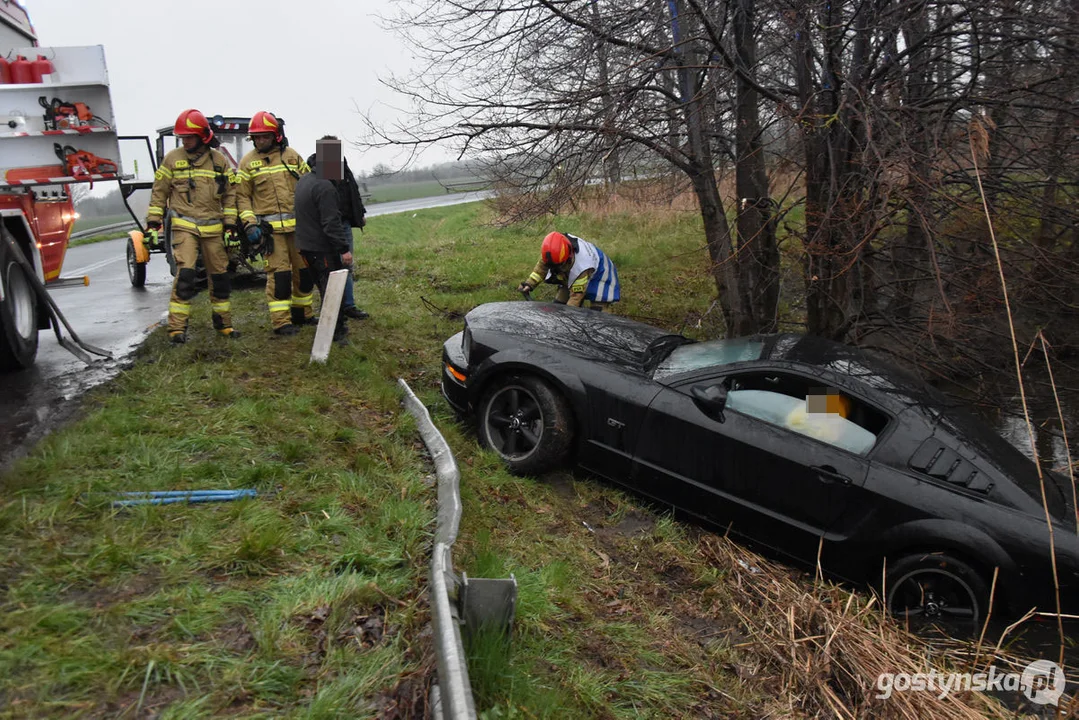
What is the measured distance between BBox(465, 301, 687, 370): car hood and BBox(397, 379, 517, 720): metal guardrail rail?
1.73 m

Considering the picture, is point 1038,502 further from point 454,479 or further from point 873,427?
point 454,479

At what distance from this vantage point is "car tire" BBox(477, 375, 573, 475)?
196 inches

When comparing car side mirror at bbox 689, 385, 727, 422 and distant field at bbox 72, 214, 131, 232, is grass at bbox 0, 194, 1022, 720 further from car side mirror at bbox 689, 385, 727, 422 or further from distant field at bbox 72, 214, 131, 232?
distant field at bbox 72, 214, 131, 232

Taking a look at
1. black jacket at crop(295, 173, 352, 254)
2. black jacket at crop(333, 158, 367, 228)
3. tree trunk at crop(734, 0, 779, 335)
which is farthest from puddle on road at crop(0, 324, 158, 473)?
tree trunk at crop(734, 0, 779, 335)

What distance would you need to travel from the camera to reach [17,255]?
5754 mm

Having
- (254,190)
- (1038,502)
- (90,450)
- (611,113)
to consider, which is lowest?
(1038,502)

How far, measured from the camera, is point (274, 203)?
6.88m

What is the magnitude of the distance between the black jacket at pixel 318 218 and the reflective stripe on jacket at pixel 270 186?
117mm

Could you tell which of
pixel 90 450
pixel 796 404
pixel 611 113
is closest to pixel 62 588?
pixel 90 450

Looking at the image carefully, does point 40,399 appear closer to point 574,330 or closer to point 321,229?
point 321,229

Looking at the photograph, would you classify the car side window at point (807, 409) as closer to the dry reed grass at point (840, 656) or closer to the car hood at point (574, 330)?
the car hood at point (574, 330)

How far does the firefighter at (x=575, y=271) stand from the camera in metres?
7.53

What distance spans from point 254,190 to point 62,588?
15.8ft

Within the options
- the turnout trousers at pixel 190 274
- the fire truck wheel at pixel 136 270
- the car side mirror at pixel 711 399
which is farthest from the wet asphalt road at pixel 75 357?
the car side mirror at pixel 711 399
